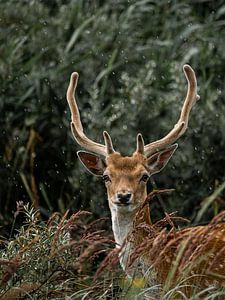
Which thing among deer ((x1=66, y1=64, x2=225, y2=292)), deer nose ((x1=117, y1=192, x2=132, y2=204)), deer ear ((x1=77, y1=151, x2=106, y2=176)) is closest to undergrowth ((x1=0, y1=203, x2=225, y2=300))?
deer ((x1=66, y1=64, x2=225, y2=292))

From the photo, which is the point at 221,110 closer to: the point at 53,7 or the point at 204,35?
the point at 204,35

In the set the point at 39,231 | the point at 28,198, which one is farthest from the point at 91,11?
the point at 39,231

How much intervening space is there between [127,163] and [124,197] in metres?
0.29

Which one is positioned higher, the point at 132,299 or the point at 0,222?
the point at 132,299

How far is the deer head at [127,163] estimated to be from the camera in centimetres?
704

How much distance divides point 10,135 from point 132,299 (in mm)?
5097

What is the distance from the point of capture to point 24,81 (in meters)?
10.8

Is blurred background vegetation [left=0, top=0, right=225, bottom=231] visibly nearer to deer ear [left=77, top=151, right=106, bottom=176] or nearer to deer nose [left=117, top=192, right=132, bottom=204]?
deer ear [left=77, top=151, right=106, bottom=176]

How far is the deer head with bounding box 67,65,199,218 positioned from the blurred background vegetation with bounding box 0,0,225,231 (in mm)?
1999

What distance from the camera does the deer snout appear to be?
6.98 meters

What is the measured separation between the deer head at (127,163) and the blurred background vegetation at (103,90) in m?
2.00

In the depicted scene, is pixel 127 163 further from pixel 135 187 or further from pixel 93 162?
pixel 93 162

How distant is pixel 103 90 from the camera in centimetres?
1062

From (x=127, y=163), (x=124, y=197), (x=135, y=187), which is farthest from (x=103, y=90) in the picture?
(x=124, y=197)
